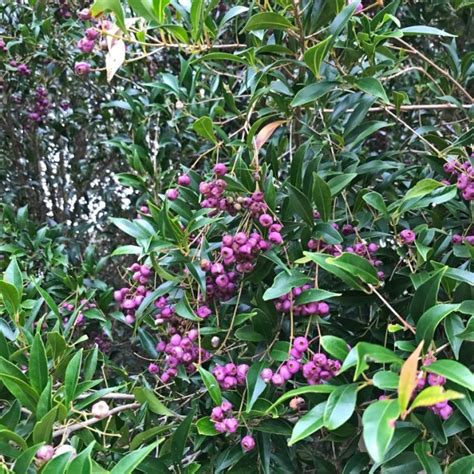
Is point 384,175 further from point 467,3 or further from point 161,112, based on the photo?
point 161,112

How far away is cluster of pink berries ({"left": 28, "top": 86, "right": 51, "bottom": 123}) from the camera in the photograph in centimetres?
266

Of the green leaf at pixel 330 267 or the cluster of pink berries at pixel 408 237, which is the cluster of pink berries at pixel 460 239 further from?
the green leaf at pixel 330 267

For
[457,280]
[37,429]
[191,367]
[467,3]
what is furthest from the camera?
[467,3]

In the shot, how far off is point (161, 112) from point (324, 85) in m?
1.12

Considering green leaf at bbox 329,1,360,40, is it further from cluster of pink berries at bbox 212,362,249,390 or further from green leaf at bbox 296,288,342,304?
cluster of pink berries at bbox 212,362,249,390

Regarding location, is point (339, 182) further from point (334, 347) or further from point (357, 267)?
point (334, 347)

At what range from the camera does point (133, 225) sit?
1139 millimetres

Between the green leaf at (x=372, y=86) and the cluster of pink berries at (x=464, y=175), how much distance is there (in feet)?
0.69

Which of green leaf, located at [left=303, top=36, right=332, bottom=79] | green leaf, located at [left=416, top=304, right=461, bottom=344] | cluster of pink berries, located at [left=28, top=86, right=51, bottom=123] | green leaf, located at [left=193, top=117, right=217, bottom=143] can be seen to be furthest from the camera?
cluster of pink berries, located at [left=28, top=86, right=51, bottom=123]

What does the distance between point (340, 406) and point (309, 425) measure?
53mm

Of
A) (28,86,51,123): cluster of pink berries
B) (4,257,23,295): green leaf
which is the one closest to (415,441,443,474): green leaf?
(4,257,23,295): green leaf

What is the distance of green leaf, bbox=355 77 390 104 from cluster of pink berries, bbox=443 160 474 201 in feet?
0.69

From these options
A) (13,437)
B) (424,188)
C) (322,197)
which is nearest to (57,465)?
(13,437)

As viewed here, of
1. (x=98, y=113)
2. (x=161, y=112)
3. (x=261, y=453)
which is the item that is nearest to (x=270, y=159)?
(x=261, y=453)
